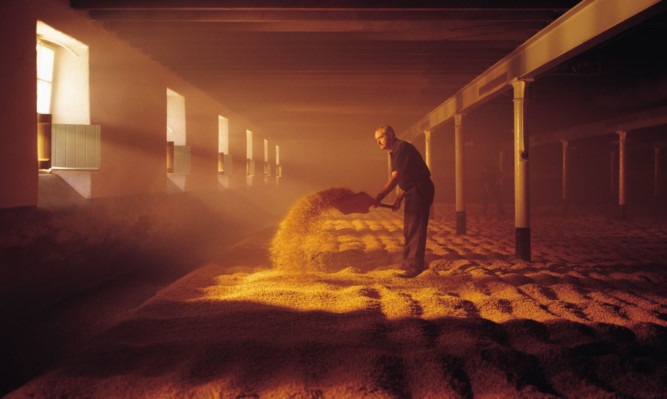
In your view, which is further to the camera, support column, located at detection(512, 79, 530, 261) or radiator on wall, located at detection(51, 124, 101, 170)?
support column, located at detection(512, 79, 530, 261)

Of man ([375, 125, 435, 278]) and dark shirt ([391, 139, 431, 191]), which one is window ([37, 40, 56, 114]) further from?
dark shirt ([391, 139, 431, 191])

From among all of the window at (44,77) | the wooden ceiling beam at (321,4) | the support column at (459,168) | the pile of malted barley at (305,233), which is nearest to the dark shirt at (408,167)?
the pile of malted barley at (305,233)

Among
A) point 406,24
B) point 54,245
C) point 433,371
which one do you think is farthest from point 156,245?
point 433,371

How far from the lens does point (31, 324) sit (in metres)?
4.48

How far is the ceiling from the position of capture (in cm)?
619

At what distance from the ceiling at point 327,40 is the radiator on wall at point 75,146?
1.57 metres

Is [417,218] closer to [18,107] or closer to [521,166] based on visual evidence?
[521,166]

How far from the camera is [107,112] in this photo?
7387 mm

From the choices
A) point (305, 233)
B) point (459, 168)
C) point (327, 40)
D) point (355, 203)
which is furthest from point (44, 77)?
point (459, 168)

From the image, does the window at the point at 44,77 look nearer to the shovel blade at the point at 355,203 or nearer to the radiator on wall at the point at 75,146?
the radiator on wall at the point at 75,146

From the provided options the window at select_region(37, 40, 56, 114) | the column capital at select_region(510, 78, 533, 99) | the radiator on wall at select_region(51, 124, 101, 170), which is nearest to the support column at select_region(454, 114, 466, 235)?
the column capital at select_region(510, 78, 533, 99)

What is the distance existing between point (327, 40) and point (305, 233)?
10.2 feet

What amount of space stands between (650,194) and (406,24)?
22788 millimetres

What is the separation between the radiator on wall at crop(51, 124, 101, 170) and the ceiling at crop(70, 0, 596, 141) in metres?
1.57
